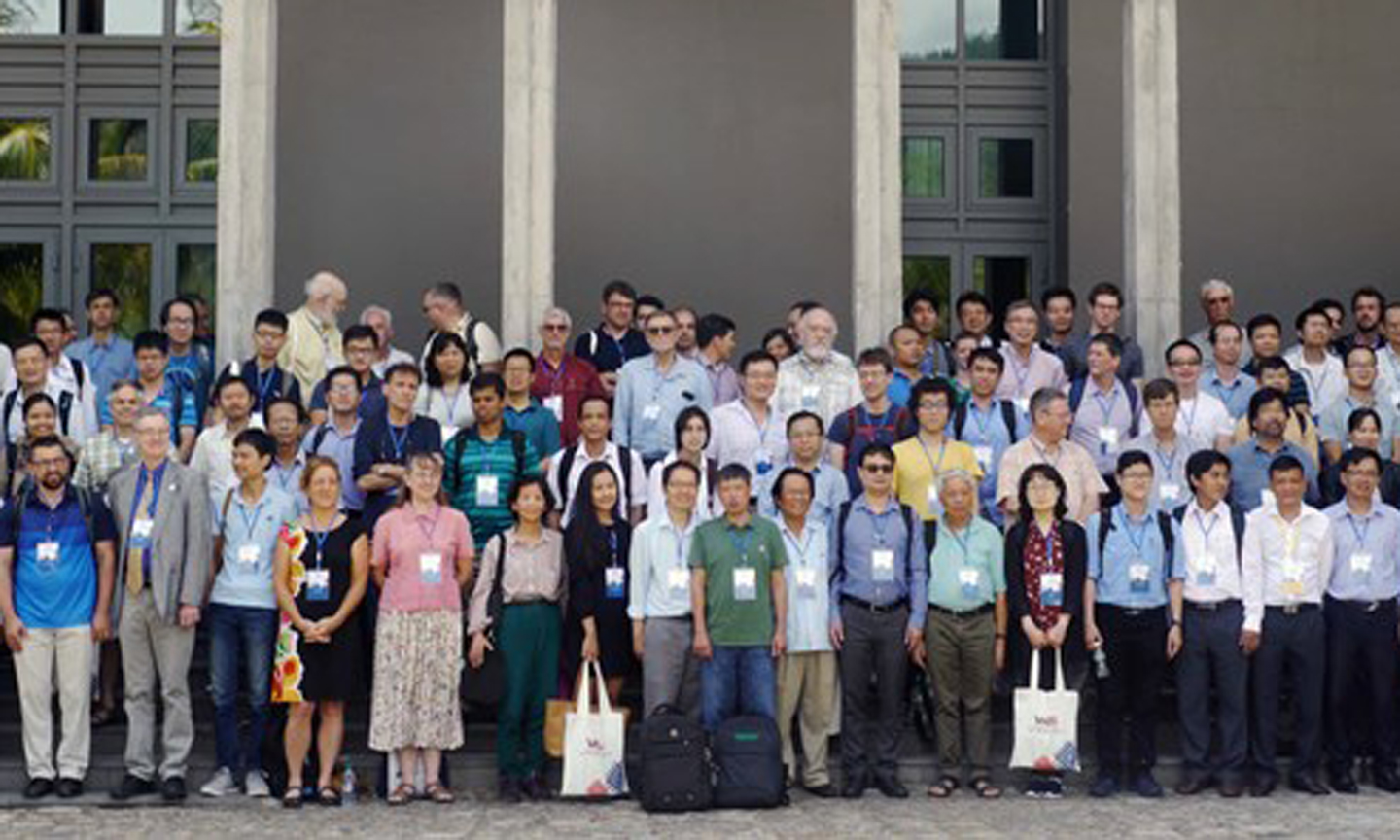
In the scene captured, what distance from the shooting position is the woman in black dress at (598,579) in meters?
10.3

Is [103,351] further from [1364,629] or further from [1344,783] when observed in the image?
[1344,783]

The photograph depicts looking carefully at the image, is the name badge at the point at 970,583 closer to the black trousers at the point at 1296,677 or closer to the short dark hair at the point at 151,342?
the black trousers at the point at 1296,677

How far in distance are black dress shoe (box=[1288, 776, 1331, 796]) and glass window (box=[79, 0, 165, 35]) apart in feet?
41.7

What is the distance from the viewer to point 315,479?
10117 millimetres

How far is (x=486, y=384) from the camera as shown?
10.7 m

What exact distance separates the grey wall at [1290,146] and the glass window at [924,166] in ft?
7.93

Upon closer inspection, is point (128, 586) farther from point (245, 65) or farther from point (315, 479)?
point (245, 65)

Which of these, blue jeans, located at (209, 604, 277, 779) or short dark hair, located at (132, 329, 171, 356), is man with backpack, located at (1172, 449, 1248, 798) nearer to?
blue jeans, located at (209, 604, 277, 779)

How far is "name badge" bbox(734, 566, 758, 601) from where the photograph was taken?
33.4ft

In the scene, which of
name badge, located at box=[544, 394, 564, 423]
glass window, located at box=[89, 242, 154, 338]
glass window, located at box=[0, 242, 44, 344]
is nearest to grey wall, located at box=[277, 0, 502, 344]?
glass window, located at box=[89, 242, 154, 338]

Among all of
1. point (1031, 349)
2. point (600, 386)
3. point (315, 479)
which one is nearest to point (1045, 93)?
point (1031, 349)

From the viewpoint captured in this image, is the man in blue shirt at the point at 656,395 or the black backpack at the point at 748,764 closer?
the black backpack at the point at 748,764

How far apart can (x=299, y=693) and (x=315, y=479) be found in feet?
3.99

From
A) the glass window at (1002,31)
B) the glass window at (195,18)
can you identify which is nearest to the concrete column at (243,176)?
the glass window at (195,18)
